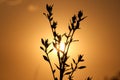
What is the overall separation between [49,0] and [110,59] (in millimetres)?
649

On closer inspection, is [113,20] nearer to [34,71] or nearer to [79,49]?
[79,49]

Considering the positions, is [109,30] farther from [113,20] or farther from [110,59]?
[110,59]

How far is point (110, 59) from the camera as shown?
76.7 inches

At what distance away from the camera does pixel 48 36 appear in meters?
1.96

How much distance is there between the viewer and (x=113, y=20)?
1.97m

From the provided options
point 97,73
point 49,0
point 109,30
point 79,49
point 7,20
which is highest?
point 49,0

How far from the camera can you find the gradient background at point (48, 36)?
1.95 m

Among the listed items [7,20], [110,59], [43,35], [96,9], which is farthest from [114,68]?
[7,20]

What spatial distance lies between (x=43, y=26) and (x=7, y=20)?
282 mm

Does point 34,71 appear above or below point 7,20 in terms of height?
below

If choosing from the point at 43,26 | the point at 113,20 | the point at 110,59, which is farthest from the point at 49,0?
the point at 110,59

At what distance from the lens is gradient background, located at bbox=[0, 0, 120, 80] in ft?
6.40

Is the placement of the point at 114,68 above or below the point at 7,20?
below

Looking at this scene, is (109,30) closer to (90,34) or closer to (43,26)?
(90,34)
